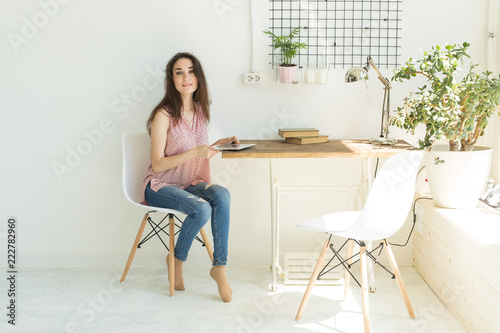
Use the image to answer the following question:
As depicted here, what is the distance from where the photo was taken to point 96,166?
3129 millimetres

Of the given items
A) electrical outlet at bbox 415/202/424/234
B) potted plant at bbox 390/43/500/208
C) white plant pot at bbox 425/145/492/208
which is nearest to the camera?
potted plant at bbox 390/43/500/208

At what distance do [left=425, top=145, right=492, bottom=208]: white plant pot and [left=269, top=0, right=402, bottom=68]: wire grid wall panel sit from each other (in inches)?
26.2

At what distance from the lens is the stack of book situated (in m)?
2.79

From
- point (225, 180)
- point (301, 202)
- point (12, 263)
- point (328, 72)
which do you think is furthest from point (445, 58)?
point (12, 263)

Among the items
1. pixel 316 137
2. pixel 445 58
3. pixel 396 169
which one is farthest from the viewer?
pixel 316 137

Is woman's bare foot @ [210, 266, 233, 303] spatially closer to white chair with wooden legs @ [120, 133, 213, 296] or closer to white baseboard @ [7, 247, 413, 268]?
white chair with wooden legs @ [120, 133, 213, 296]

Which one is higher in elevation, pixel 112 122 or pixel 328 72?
pixel 328 72

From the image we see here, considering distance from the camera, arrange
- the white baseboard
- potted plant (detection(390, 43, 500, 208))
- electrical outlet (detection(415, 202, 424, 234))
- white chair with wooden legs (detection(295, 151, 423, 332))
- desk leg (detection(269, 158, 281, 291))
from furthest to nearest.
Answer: the white baseboard, electrical outlet (detection(415, 202, 424, 234)), desk leg (detection(269, 158, 281, 291)), potted plant (detection(390, 43, 500, 208)), white chair with wooden legs (detection(295, 151, 423, 332))

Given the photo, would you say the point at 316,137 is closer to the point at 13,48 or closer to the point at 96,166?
the point at 96,166

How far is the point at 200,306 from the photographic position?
260 cm

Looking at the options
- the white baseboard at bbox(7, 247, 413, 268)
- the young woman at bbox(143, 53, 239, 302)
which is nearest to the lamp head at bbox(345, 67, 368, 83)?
the young woman at bbox(143, 53, 239, 302)

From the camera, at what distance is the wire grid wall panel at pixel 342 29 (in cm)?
295

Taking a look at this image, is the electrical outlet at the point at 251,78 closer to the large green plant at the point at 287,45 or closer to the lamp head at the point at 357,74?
the large green plant at the point at 287,45

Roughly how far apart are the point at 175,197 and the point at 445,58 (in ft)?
4.89
